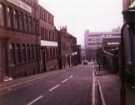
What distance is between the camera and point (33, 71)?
61844mm

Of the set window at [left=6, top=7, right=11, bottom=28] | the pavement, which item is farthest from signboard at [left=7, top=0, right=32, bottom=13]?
the pavement

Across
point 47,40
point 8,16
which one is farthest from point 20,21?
point 47,40

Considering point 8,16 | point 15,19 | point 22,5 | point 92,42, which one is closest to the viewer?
point 8,16

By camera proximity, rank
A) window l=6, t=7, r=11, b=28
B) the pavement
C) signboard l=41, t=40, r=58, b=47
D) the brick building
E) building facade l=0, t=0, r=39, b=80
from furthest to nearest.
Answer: signboard l=41, t=40, r=58, b=47 < the brick building < window l=6, t=7, r=11, b=28 < building facade l=0, t=0, r=39, b=80 < the pavement

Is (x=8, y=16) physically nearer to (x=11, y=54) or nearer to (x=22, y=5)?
(x=11, y=54)

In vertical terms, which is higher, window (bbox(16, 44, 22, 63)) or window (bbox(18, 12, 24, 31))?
window (bbox(18, 12, 24, 31))

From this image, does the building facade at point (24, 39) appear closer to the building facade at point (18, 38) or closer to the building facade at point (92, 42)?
the building facade at point (18, 38)

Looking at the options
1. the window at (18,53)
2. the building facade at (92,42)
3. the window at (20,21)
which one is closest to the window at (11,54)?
the window at (18,53)

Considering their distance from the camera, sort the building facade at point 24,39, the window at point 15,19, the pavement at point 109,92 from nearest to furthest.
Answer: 1. the pavement at point 109,92
2. the building facade at point 24,39
3. the window at point 15,19

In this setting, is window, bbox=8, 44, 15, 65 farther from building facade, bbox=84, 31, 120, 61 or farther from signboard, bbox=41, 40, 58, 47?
building facade, bbox=84, 31, 120, 61

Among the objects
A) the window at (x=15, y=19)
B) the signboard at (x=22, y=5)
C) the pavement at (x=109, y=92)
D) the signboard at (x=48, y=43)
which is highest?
the signboard at (x=22, y=5)

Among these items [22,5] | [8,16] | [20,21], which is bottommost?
[20,21]

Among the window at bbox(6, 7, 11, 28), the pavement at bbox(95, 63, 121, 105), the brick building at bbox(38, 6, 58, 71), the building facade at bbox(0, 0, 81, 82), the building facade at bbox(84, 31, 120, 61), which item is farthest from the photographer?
the building facade at bbox(84, 31, 120, 61)

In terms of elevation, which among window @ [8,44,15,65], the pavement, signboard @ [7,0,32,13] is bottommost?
the pavement
